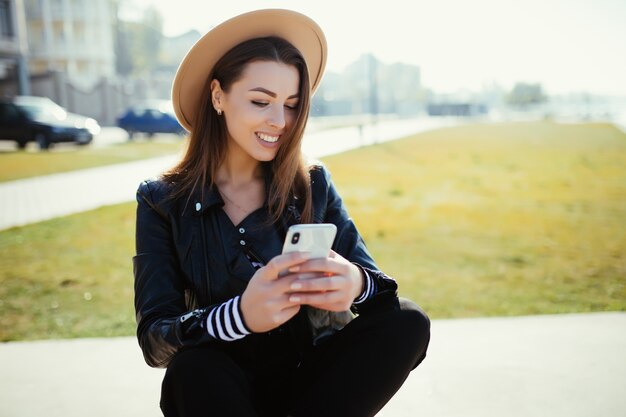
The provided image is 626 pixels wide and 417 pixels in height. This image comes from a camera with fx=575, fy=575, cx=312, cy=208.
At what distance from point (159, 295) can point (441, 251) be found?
437 centimetres

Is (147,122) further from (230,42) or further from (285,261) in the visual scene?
(285,261)

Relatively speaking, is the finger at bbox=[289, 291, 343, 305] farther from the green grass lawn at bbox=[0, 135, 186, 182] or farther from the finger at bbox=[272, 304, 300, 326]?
the green grass lawn at bbox=[0, 135, 186, 182]

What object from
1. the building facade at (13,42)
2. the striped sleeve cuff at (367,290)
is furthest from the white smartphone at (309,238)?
the building facade at (13,42)

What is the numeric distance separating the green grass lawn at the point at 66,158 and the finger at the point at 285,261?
Result: 10.3 metres

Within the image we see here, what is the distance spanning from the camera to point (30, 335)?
145 inches

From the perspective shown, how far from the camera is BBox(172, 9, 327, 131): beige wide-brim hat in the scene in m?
1.99

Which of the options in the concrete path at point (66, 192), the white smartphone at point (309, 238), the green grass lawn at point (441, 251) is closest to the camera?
the white smartphone at point (309, 238)

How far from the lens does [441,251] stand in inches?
227

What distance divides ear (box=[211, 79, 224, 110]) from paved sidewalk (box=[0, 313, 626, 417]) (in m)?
1.38

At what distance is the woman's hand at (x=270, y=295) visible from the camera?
1.49 m

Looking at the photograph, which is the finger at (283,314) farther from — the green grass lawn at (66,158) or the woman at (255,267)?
the green grass lawn at (66,158)

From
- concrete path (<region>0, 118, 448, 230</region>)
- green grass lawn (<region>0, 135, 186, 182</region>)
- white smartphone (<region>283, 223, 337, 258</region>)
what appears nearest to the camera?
white smartphone (<region>283, 223, 337, 258</region>)

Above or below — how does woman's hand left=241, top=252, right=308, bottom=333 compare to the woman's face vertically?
below

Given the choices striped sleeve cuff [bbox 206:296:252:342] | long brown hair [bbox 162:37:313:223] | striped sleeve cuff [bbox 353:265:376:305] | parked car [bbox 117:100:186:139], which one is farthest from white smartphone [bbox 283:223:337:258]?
parked car [bbox 117:100:186:139]
